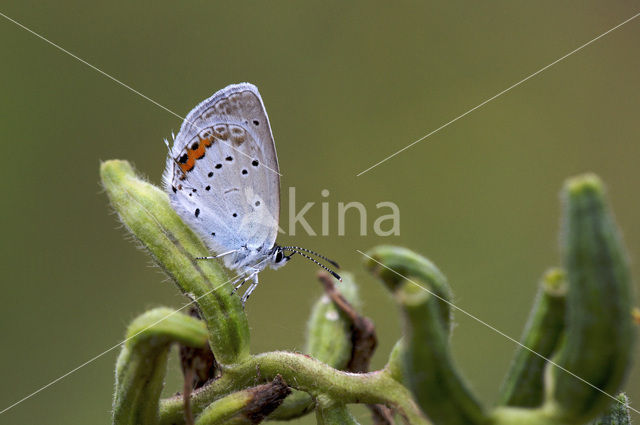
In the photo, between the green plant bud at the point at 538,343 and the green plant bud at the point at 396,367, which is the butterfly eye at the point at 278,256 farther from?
the green plant bud at the point at 538,343

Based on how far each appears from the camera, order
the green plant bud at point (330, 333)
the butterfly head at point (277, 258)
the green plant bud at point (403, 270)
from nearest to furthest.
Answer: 1. the green plant bud at point (403, 270)
2. the green plant bud at point (330, 333)
3. the butterfly head at point (277, 258)

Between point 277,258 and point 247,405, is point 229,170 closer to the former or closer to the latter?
point 277,258

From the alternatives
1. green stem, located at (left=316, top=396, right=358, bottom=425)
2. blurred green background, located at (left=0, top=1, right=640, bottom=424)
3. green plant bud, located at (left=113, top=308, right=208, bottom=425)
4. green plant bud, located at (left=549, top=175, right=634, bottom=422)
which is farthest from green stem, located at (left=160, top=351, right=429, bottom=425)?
blurred green background, located at (left=0, top=1, right=640, bottom=424)

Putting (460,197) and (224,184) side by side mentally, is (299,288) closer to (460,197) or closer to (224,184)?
(460,197)

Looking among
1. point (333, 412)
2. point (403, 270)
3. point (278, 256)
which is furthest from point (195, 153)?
point (403, 270)

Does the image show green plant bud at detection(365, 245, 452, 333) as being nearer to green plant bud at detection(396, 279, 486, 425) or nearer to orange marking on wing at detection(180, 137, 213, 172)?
green plant bud at detection(396, 279, 486, 425)

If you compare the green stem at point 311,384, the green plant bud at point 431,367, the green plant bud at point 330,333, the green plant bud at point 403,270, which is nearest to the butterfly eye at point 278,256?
the green plant bud at point 330,333
